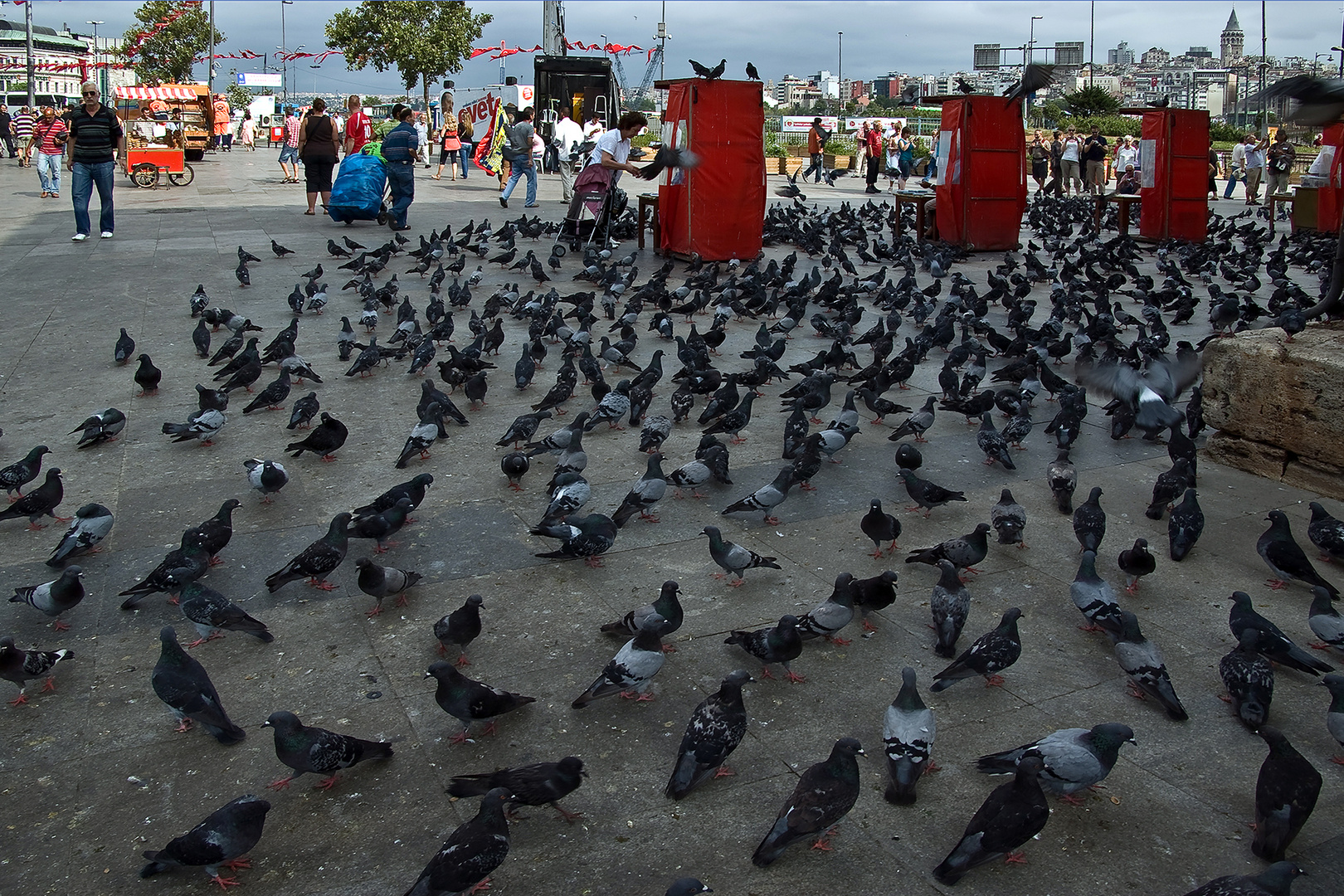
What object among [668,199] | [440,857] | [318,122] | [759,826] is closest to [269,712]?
[440,857]

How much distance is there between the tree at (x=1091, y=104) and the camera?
48.9m

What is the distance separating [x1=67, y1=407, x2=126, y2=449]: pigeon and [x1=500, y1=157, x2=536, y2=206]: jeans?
13205mm

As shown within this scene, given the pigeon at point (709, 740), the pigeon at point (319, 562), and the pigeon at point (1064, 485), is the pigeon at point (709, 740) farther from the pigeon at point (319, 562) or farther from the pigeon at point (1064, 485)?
the pigeon at point (1064, 485)

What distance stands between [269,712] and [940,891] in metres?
2.60

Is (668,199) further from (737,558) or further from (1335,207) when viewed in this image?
(1335,207)

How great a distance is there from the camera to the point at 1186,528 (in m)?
5.42

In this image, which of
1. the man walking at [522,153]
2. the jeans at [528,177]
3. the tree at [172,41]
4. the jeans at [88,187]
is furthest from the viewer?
the tree at [172,41]

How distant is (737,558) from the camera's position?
501 centimetres

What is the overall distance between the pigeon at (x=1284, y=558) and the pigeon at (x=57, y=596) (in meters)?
5.79

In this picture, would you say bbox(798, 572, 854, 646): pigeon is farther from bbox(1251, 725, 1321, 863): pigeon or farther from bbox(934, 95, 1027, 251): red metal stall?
bbox(934, 95, 1027, 251): red metal stall

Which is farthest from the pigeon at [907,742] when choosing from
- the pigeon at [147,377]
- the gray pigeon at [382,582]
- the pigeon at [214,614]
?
the pigeon at [147,377]

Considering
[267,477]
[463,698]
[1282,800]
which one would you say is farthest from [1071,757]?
[267,477]

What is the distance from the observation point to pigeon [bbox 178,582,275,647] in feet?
14.2

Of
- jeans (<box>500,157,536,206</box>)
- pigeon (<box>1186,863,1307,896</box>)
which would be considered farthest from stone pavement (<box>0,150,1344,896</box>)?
jeans (<box>500,157,536,206</box>)
